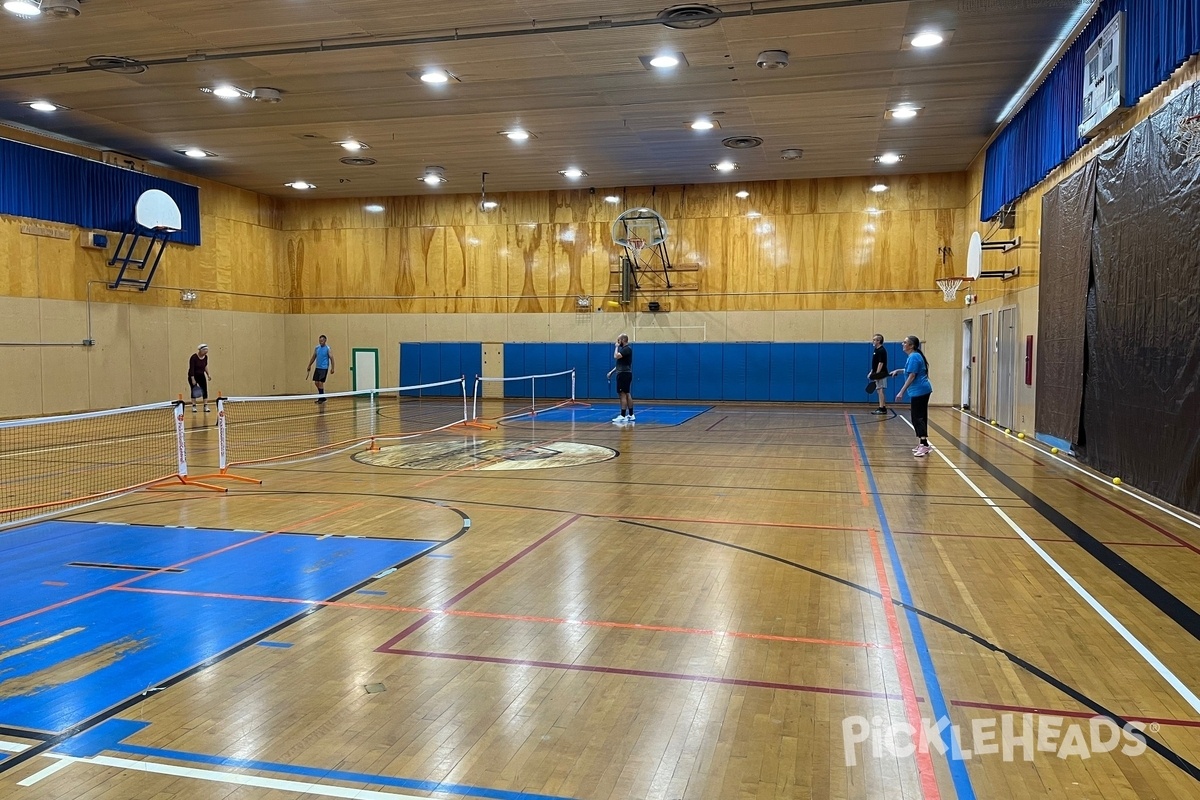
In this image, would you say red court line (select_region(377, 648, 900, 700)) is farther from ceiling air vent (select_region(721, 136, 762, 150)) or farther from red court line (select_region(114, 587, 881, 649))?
ceiling air vent (select_region(721, 136, 762, 150))

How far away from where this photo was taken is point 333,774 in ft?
10.9

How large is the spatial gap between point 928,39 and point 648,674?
1245cm

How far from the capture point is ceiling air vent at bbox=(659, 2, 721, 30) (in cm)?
1206

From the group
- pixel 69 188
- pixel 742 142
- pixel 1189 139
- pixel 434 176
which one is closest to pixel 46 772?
pixel 1189 139

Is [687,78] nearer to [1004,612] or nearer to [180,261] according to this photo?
[1004,612]

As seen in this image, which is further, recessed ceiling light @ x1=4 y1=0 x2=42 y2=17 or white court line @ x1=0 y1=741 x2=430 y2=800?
recessed ceiling light @ x1=4 y1=0 x2=42 y2=17

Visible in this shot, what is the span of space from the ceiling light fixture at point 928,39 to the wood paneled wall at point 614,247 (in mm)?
10811

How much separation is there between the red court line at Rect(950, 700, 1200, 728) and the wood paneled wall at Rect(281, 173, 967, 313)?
70.2 feet

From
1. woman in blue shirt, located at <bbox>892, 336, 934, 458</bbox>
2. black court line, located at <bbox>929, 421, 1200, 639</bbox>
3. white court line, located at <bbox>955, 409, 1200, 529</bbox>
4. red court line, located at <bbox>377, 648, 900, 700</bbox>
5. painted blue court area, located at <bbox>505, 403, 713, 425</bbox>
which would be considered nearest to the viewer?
red court line, located at <bbox>377, 648, 900, 700</bbox>

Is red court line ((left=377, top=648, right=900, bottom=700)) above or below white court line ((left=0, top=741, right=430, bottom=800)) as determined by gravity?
above

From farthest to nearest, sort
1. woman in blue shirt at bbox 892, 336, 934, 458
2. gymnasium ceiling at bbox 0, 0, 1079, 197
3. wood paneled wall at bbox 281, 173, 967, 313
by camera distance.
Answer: wood paneled wall at bbox 281, 173, 967, 313, gymnasium ceiling at bbox 0, 0, 1079, 197, woman in blue shirt at bbox 892, 336, 934, 458

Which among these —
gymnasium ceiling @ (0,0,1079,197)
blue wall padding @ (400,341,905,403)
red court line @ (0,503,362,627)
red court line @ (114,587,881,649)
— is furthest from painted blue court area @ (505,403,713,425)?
red court line @ (114,587,881,649)

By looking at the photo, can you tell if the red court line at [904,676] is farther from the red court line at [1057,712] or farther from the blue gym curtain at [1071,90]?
the blue gym curtain at [1071,90]

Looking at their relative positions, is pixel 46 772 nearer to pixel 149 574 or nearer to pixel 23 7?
pixel 149 574
